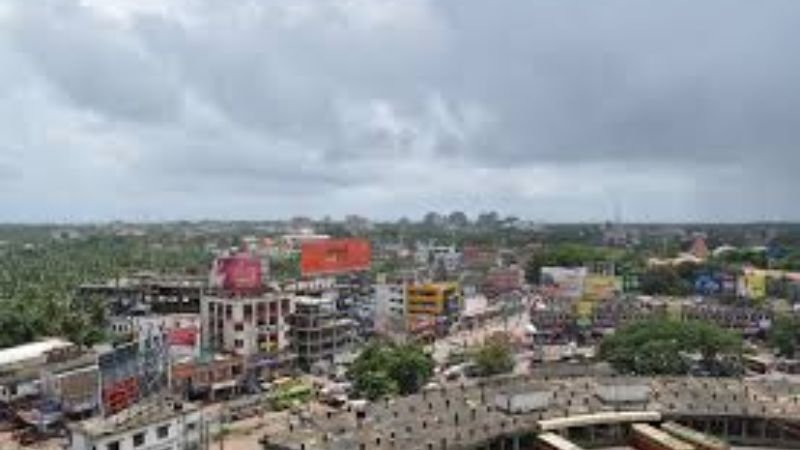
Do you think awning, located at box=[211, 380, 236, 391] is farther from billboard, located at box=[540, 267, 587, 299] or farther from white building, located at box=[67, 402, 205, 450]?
billboard, located at box=[540, 267, 587, 299]

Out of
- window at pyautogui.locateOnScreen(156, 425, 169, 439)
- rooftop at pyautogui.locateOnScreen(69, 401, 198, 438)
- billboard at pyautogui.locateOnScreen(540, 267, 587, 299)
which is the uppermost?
billboard at pyautogui.locateOnScreen(540, 267, 587, 299)

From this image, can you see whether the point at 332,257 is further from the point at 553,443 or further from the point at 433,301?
the point at 553,443

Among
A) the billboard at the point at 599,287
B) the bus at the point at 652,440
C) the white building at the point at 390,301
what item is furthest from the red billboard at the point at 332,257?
the bus at the point at 652,440

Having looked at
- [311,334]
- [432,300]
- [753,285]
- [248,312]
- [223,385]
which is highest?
[248,312]

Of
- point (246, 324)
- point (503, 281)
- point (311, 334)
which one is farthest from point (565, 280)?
point (246, 324)

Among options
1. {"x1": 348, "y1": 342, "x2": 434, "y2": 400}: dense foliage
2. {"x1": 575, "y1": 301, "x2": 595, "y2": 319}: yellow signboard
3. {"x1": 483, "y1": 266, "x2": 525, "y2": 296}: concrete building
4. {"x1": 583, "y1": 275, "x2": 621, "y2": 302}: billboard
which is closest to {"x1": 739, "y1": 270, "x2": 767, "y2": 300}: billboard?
{"x1": 583, "y1": 275, "x2": 621, "y2": 302}: billboard
